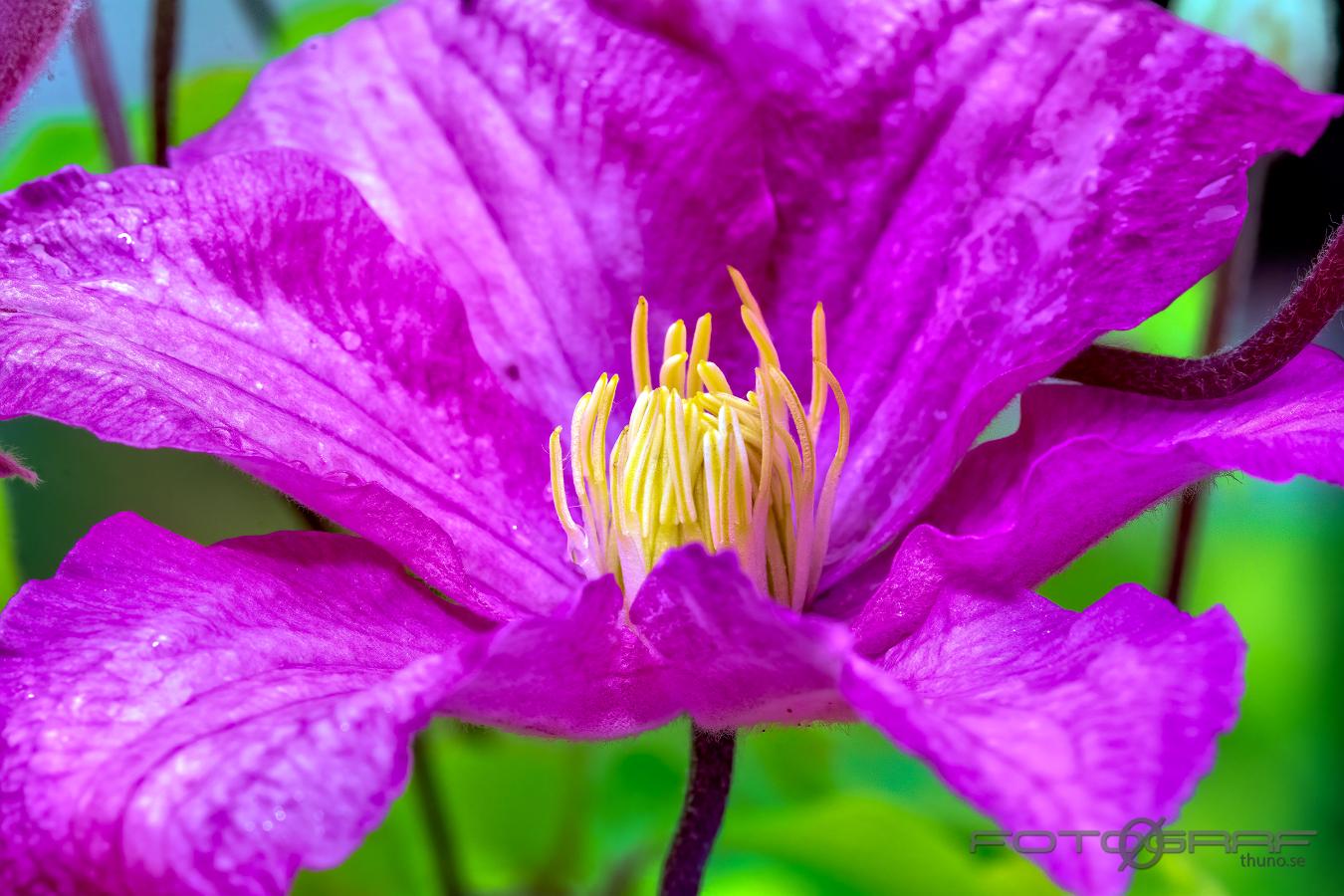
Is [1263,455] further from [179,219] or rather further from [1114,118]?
[179,219]

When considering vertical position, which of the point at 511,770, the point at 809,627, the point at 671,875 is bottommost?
the point at 511,770

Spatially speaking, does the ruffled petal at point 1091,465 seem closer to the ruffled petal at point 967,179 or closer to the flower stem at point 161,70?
the ruffled petal at point 967,179

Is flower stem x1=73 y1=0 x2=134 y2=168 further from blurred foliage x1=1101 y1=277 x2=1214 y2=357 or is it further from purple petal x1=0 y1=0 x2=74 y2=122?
blurred foliage x1=1101 y1=277 x2=1214 y2=357

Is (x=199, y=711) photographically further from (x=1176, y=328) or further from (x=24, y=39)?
(x=1176, y=328)

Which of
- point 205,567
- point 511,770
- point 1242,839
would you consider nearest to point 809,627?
point 205,567

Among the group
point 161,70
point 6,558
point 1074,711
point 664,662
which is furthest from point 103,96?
point 1074,711

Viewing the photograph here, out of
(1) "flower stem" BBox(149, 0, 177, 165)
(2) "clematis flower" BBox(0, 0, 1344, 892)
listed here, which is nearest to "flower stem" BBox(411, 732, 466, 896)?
(2) "clematis flower" BBox(0, 0, 1344, 892)

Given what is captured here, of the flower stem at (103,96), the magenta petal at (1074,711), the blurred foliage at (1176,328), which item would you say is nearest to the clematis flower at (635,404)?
the magenta petal at (1074,711)
